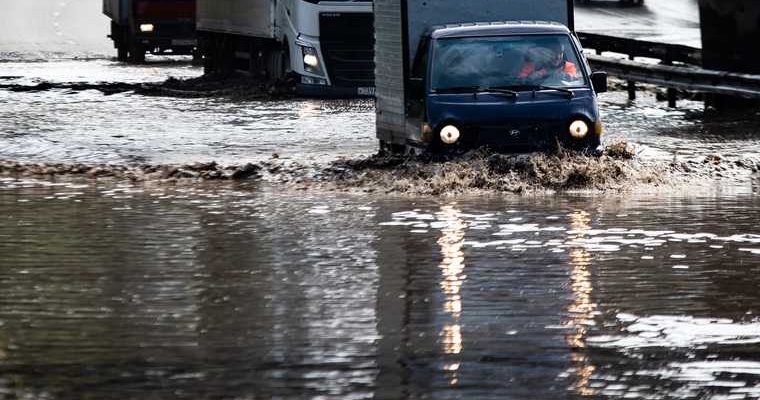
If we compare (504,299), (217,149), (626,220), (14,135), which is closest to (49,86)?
(14,135)

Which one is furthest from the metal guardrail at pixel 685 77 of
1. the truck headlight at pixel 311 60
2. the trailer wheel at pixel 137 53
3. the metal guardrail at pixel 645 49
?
the trailer wheel at pixel 137 53

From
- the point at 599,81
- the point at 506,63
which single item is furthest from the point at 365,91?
the point at 599,81

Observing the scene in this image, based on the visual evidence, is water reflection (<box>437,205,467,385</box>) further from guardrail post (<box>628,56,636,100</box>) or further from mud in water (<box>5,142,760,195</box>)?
guardrail post (<box>628,56,636,100</box>)

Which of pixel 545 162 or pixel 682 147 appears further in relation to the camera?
pixel 682 147

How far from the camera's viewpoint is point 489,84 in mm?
18266

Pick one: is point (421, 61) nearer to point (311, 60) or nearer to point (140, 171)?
point (140, 171)

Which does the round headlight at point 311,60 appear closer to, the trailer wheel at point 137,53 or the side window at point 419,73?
the side window at point 419,73

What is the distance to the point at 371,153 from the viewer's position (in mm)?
22047

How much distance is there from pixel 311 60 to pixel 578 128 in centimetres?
1442

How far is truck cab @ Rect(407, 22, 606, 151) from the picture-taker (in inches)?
707

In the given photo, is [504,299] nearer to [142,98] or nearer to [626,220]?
[626,220]

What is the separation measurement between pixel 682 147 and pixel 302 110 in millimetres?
8479

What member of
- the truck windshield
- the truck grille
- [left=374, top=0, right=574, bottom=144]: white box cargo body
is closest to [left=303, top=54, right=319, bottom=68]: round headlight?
the truck grille

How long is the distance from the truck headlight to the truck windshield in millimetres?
13262
